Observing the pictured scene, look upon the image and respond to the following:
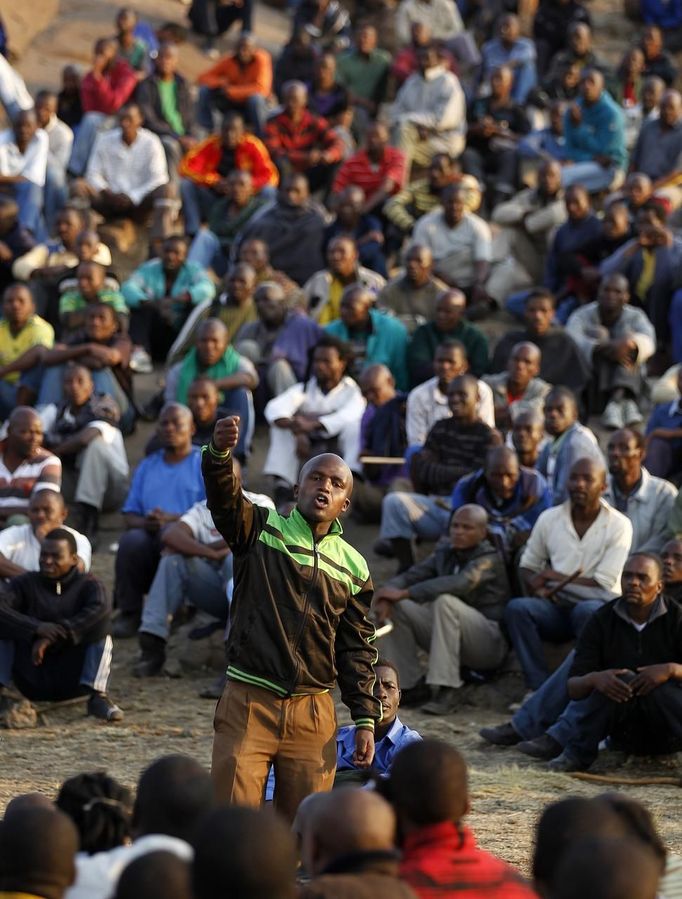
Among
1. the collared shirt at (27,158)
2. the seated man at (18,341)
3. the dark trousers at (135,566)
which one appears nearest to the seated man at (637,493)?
the dark trousers at (135,566)

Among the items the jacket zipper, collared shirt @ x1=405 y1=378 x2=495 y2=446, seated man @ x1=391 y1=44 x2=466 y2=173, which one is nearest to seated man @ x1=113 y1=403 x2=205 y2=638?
collared shirt @ x1=405 y1=378 x2=495 y2=446

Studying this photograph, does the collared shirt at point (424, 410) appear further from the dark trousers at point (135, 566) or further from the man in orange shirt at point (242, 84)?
the man in orange shirt at point (242, 84)

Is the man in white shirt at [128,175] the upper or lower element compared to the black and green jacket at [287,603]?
upper

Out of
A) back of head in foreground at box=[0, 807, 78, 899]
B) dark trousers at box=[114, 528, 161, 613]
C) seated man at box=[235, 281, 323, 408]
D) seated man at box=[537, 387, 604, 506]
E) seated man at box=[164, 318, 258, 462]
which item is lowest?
back of head in foreground at box=[0, 807, 78, 899]

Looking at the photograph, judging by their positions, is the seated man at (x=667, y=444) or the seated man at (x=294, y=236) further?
the seated man at (x=294, y=236)

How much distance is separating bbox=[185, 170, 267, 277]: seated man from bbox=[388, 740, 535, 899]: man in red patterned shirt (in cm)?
1094

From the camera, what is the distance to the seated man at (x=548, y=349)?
12.9 metres

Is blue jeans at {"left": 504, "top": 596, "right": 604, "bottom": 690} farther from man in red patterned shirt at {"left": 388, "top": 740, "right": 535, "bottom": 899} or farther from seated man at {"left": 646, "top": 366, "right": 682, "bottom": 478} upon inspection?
man in red patterned shirt at {"left": 388, "top": 740, "right": 535, "bottom": 899}

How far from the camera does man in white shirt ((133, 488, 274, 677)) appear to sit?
34.2 feet

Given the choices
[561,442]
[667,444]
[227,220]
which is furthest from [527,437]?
[227,220]

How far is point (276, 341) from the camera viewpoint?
43.1 feet

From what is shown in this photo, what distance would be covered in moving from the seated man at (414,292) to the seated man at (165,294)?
1.50 meters

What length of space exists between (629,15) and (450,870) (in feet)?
61.6

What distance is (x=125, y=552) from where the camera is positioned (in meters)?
10.8
